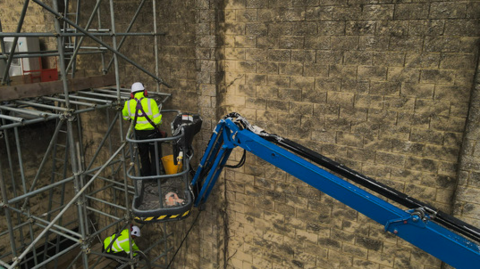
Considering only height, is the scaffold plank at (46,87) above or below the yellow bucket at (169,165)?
above

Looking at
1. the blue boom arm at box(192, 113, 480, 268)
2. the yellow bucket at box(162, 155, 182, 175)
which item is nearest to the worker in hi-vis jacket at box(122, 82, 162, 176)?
the yellow bucket at box(162, 155, 182, 175)

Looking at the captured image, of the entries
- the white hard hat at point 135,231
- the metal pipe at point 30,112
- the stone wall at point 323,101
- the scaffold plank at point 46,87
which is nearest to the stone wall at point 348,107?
the stone wall at point 323,101

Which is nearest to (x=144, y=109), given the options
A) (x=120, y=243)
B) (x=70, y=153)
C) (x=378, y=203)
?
(x=70, y=153)

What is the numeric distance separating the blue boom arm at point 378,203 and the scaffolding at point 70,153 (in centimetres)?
219

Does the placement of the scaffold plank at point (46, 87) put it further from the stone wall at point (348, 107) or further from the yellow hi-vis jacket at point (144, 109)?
the stone wall at point (348, 107)

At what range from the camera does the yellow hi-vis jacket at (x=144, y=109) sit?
6.32 meters

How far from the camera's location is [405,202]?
4.43 m

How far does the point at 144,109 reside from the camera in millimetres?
6340

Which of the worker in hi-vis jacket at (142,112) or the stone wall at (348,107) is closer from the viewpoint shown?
the stone wall at (348,107)

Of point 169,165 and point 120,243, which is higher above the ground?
point 169,165

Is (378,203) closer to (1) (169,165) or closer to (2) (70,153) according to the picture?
(1) (169,165)

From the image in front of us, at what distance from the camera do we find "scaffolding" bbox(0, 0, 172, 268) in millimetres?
6035

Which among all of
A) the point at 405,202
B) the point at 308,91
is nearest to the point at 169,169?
the point at 308,91

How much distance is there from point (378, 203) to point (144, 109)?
12.8ft
